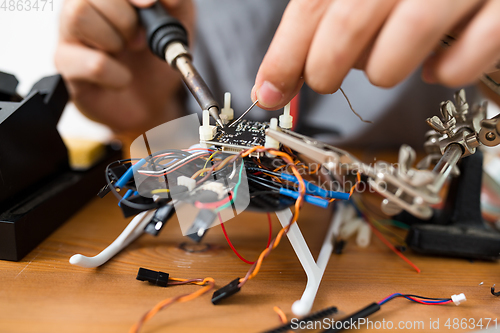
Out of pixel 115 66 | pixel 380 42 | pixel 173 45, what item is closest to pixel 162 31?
pixel 173 45

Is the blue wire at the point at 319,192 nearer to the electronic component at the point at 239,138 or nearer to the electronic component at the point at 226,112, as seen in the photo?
the electronic component at the point at 239,138

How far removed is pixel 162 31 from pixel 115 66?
24 centimetres

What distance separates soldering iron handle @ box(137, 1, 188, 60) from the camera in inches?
23.3

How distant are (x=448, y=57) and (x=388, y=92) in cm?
84

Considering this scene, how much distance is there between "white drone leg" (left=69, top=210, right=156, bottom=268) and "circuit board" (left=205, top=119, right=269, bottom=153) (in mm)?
194

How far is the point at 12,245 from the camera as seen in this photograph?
45 cm

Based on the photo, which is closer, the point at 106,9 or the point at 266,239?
the point at 266,239

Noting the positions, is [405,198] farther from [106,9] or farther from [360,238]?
[106,9]

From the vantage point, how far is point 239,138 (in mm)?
453

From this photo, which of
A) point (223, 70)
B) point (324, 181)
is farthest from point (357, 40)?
point (223, 70)

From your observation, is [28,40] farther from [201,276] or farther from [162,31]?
[201,276]

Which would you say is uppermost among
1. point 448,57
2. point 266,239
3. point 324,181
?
point 448,57

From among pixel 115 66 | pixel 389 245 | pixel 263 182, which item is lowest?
pixel 389 245

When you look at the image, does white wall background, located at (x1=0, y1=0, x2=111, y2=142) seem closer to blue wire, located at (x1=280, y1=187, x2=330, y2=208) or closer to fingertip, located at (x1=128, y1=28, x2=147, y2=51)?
fingertip, located at (x1=128, y1=28, x2=147, y2=51)
